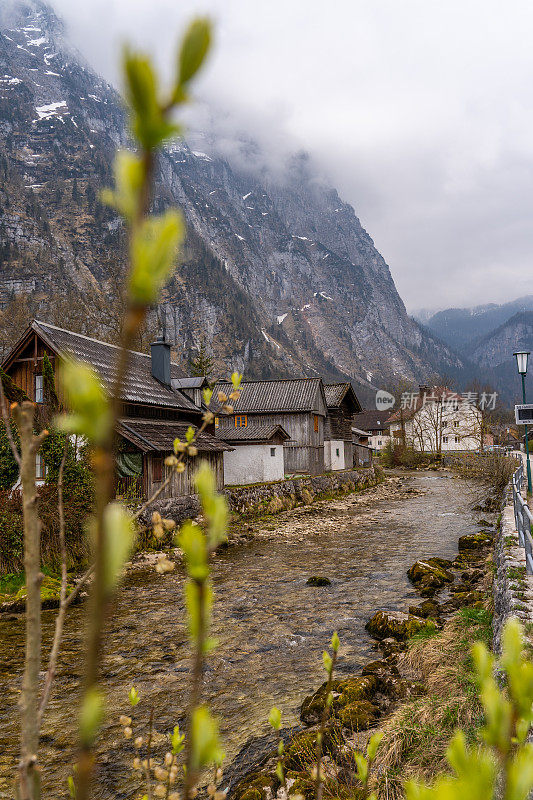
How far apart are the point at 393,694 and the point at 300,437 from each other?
27989 millimetres

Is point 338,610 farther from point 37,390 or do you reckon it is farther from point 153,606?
point 37,390

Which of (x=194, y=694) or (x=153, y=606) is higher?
(x=194, y=694)

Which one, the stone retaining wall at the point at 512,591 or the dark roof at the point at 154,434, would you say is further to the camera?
the dark roof at the point at 154,434

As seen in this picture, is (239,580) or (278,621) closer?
(278,621)

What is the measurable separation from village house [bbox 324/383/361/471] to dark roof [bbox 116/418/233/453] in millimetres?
17118

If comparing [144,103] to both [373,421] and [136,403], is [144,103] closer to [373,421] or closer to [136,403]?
[136,403]

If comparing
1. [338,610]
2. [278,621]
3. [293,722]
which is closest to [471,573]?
[338,610]

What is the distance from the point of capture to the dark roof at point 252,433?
29938 mm

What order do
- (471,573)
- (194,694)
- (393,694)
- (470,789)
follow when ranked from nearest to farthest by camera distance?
(470,789) → (194,694) → (393,694) → (471,573)

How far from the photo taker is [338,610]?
36.2 ft

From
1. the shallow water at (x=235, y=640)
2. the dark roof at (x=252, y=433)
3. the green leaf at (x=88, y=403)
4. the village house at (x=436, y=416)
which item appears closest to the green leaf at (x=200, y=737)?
the green leaf at (x=88, y=403)

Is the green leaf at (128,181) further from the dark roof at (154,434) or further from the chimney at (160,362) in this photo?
the chimney at (160,362)

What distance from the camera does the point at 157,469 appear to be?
19.8 metres

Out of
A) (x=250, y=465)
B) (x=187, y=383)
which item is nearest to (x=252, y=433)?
(x=250, y=465)
